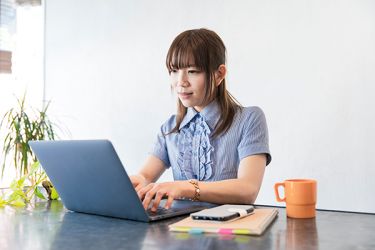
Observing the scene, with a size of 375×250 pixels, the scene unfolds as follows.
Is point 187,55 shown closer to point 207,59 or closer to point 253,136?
point 207,59

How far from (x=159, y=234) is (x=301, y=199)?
1.31ft

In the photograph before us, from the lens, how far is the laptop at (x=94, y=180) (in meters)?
1.16

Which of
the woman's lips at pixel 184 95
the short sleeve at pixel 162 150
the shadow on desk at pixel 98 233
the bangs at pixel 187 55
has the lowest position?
the shadow on desk at pixel 98 233

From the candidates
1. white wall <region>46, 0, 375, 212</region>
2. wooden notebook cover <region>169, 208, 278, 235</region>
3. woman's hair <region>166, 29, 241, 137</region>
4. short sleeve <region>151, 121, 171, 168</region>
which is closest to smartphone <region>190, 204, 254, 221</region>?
wooden notebook cover <region>169, 208, 278, 235</region>

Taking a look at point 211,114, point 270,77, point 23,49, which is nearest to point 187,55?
point 211,114

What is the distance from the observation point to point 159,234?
1.05 metres

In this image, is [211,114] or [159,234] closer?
[159,234]

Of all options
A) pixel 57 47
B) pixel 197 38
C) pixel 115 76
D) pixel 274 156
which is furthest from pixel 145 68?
pixel 197 38

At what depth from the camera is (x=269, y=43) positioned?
11.1 ft

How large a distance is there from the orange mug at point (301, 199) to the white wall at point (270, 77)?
77.8 inches

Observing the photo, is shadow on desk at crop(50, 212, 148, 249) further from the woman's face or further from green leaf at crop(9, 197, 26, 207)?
the woman's face

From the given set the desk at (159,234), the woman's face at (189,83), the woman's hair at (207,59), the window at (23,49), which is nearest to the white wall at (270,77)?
the window at (23,49)

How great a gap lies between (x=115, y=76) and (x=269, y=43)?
1.29m

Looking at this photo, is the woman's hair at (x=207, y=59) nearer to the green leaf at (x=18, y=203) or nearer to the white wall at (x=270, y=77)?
the green leaf at (x=18, y=203)
